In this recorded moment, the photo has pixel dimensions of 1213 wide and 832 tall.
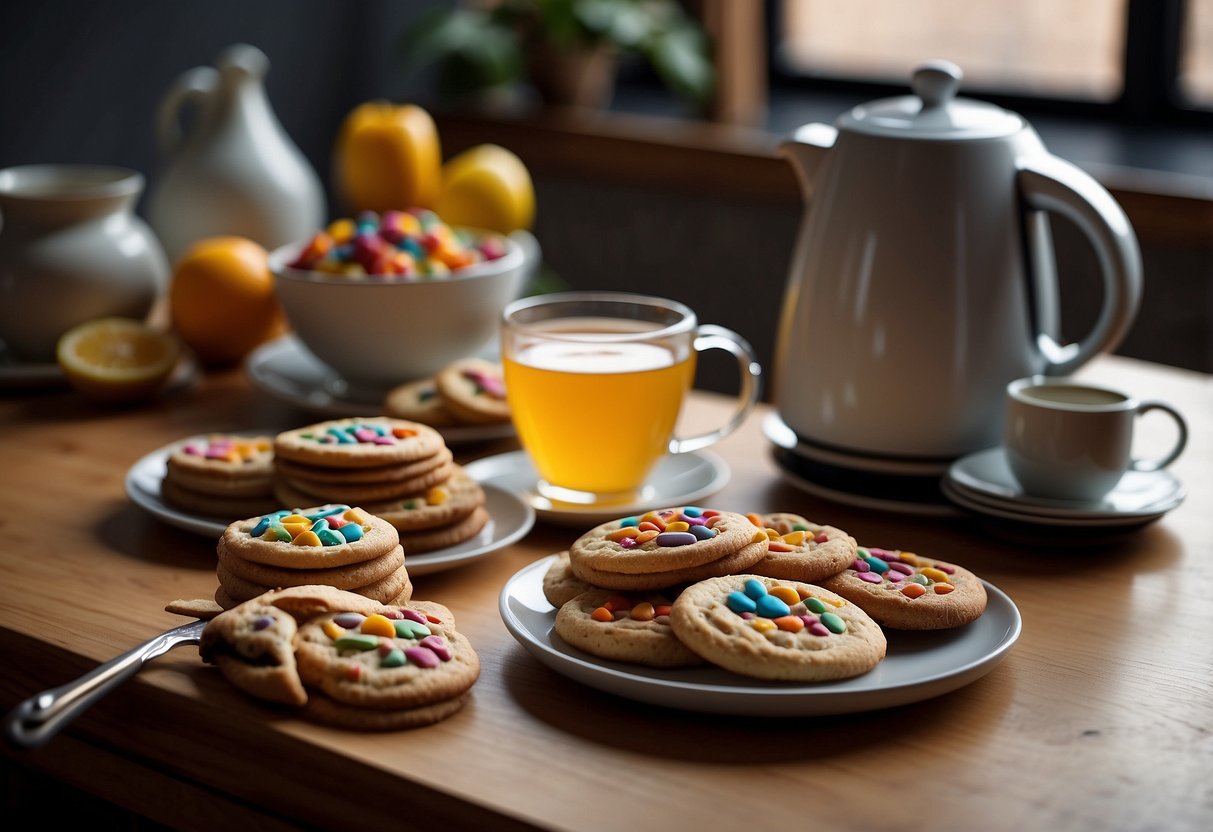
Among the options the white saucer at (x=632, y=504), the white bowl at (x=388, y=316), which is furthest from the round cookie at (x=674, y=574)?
the white bowl at (x=388, y=316)

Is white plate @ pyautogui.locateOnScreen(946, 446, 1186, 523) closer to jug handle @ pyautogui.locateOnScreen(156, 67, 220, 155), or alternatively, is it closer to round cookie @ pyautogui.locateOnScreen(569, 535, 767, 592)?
round cookie @ pyautogui.locateOnScreen(569, 535, 767, 592)

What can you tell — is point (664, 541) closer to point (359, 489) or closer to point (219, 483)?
point (359, 489)

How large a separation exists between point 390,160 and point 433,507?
0.96m

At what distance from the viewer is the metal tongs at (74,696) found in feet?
2.15

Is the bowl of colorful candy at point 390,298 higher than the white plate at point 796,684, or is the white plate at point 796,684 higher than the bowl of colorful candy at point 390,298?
the bowl of colorful candy at point 390,298

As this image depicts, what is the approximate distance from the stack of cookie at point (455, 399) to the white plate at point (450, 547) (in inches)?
5.7

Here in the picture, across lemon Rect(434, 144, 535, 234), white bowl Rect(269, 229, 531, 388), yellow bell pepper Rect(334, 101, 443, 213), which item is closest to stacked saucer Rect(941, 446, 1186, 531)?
white bowl Rect(269, 229, 531, 388)

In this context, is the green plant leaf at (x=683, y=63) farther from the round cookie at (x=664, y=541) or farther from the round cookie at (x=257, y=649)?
the round cookie at (x=257, y=649)

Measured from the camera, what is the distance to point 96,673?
2.35ft

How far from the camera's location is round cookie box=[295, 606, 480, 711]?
714 mm

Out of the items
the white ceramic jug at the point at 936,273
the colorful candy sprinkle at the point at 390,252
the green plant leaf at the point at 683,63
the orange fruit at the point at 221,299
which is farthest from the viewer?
the green plant leaf at the point at 683,63

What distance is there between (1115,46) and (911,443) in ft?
6.91

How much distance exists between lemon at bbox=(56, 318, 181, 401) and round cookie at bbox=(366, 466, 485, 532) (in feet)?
1.59

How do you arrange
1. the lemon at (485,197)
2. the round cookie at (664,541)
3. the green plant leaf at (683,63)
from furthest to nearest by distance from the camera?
1. the green plant leaf at (683,63)
2. the lemon at (485,197)
3. the round cookie at (664,541)
